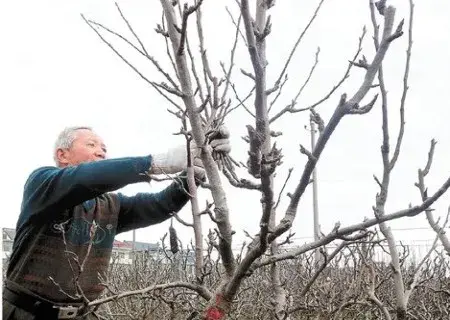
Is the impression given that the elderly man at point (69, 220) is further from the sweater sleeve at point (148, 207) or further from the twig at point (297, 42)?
the twig at point (297, 42)

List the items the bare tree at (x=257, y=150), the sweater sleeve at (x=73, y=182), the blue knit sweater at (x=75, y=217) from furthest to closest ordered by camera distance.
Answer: the blue knit sweater at (x=75, y=217), the sweater sleeve at (x=73, y=182), the bare tree at (x=257, y=150)

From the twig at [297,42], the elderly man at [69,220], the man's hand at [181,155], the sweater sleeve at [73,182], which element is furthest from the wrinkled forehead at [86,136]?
the twig at [297,42]

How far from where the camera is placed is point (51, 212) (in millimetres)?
2531

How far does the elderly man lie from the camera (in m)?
2.31

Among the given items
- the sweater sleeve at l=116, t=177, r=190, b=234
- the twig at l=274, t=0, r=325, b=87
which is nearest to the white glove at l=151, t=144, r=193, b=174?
the twig at l=274, t=0, r=325, b=87

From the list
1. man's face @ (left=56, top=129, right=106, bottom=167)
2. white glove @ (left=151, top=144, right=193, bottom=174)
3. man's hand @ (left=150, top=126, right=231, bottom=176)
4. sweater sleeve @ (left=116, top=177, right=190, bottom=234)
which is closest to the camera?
man's hand @ (left=150, top=126, right=231, bottom=176)

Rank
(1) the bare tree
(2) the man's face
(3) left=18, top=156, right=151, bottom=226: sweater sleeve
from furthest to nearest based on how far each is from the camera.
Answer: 1. (2) the man's face
2. (3) left=18, top=156, right=151, bottom=226: sweater sleeve
3. (1) the bare tree

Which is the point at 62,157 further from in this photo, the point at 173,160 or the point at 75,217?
the point at 173,160

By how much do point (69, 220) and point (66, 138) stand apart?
1.24 feet

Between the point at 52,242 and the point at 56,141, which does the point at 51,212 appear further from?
the point at 56,141

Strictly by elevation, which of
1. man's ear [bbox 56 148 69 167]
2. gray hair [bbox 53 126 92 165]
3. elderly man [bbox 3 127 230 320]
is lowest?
elderly man [bbox 3 127 230 320]

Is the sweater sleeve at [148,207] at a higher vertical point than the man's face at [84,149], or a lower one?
lower

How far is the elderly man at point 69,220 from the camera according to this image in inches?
90.8

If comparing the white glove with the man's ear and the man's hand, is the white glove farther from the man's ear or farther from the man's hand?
the man's ear
